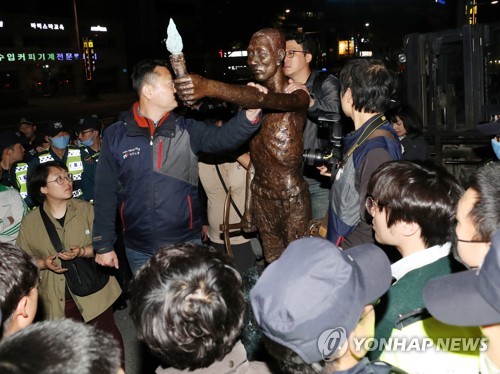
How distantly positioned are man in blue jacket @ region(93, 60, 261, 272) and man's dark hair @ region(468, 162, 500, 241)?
1829 millimetres

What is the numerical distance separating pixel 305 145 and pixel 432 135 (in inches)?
126

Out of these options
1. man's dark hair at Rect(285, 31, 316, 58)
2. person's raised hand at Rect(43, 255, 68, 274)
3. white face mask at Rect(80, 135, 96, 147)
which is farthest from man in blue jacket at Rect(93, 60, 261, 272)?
white face mask at Rect(80, 135, 96, 147)

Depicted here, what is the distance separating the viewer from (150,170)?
333cm

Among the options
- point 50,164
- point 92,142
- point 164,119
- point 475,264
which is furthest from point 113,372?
point 92,142

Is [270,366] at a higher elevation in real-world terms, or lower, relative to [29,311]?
lower

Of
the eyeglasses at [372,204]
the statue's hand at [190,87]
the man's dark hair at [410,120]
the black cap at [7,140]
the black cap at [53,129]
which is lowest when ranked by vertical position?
the eyeglasses at [372,204]

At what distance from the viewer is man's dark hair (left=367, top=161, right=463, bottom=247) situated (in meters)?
2.16

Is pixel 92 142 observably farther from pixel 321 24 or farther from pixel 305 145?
pixel 321 24

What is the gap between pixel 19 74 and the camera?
143ft

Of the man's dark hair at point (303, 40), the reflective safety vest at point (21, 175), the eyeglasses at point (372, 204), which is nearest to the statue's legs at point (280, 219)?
the eyeglasses at point (372, 204)

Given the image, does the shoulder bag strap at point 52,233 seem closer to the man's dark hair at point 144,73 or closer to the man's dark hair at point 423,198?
the man's dark hair at point 144,73

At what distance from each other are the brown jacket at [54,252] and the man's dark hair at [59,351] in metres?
2.46

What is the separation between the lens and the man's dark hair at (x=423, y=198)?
2.16 metres

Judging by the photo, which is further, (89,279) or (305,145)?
(305,145)
